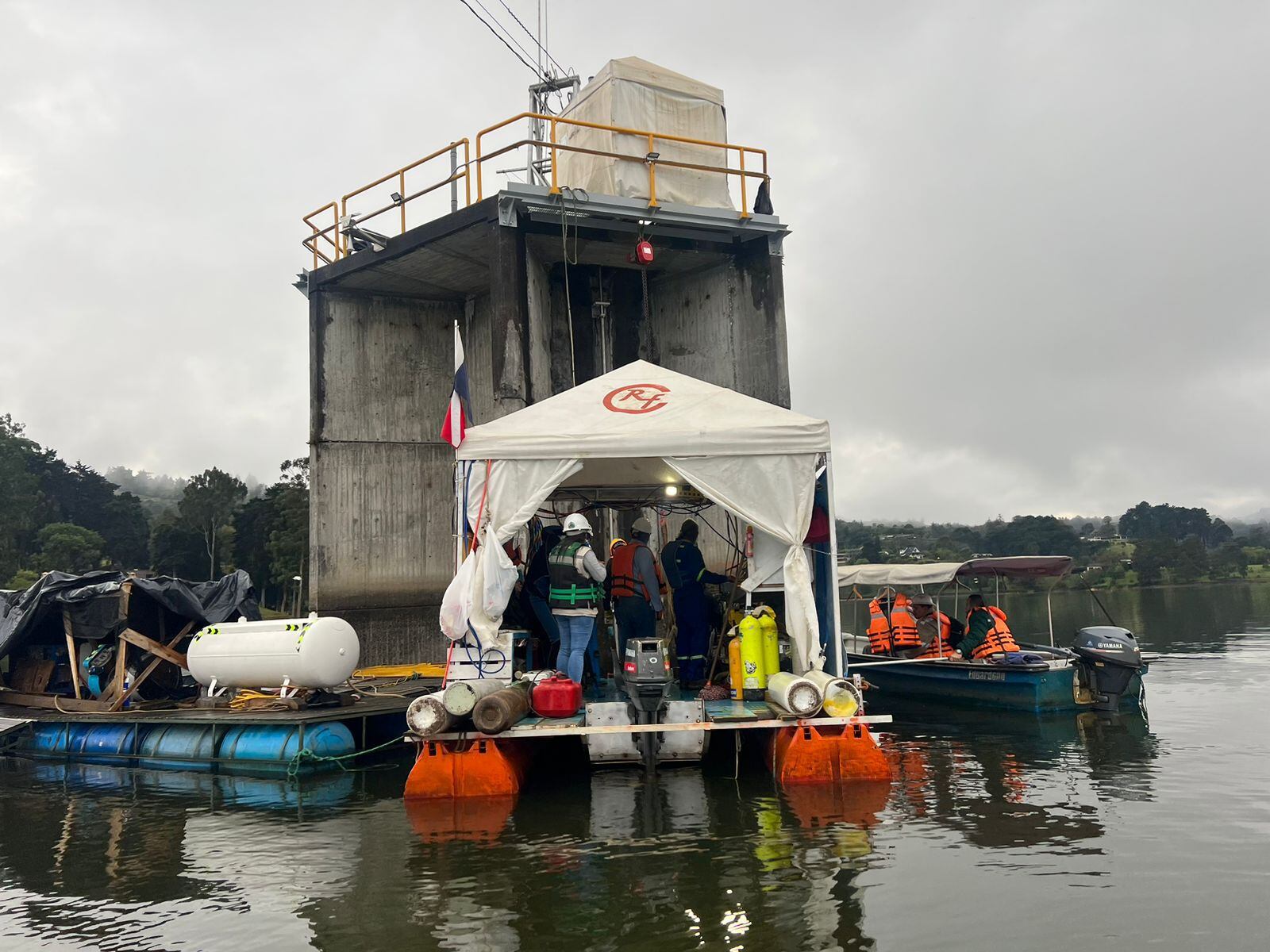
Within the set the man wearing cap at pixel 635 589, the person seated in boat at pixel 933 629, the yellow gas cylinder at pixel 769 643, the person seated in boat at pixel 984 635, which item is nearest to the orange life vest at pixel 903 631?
the person seated in boat at pixel 933 629

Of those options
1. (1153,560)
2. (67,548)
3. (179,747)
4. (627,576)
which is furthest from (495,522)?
(1153,560)

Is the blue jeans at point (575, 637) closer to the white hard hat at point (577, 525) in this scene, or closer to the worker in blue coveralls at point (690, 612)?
the white hard hat at point (577, 525)

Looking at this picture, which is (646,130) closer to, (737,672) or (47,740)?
(737,672)

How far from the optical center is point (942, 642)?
17.0 metres

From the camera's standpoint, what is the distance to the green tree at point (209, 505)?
60.8 meters

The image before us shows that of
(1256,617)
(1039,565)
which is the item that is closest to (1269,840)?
(1039,565)

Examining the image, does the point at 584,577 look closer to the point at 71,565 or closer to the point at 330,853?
the point at 330,853

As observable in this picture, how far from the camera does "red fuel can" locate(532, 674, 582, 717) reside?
8.82m

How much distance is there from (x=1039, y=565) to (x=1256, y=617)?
82.6 feet

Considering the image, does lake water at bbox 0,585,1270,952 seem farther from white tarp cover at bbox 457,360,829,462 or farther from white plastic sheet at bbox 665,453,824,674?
white tarp cover at bbox 457,360,829,462

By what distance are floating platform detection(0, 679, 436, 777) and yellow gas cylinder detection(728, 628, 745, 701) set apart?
4.74 meters

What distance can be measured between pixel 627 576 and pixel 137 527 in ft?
218

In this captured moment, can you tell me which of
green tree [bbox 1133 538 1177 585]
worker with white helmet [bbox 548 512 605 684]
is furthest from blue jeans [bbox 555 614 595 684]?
green tree [bbox 1133 538 1177 585]

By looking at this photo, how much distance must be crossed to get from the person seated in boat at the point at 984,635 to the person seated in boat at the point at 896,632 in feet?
5.08
